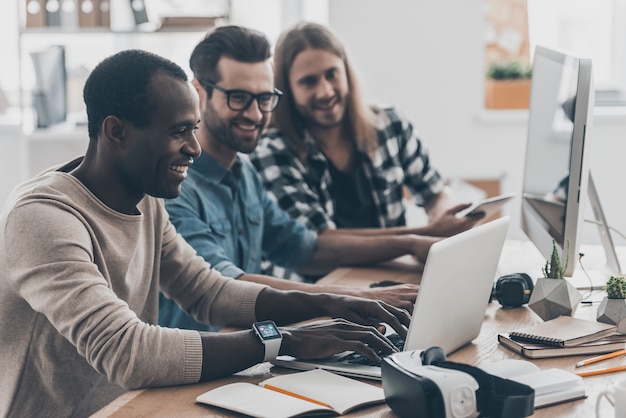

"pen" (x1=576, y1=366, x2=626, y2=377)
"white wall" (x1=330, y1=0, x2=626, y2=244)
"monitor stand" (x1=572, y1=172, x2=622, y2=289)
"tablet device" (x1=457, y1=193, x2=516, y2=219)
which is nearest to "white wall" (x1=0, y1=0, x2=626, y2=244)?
"white wall" (x1=330, y1=0, x2=626, y2=244)

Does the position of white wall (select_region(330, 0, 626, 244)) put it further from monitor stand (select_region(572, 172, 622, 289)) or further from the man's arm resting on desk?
the man's arm resting on desk

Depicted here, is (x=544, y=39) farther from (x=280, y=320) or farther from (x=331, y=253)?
(x=280, y=320)

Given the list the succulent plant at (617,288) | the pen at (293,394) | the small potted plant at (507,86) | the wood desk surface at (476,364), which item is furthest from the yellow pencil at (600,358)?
the small potted plant at (507,86)

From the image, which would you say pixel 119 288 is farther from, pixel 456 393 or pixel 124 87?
pixel 456 393

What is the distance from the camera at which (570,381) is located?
1251 millimetres

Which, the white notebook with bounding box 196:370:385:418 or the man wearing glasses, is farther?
the man wearing glasses

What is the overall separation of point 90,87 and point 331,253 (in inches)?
37.2

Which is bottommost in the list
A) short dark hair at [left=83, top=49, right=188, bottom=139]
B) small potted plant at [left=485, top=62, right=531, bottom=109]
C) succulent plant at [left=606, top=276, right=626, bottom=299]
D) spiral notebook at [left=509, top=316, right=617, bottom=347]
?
spiral notebook at [left=509, top=316, right=617, bottom=347]

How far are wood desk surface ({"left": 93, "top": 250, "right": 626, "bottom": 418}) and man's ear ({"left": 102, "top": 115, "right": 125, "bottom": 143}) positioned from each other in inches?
16.8

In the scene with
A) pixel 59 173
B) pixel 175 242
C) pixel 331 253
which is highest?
pixel 59 173

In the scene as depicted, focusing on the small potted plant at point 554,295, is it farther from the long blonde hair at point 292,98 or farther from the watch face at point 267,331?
the long blonde hair at point 292,98

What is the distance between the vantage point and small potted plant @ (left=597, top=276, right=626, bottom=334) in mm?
1528

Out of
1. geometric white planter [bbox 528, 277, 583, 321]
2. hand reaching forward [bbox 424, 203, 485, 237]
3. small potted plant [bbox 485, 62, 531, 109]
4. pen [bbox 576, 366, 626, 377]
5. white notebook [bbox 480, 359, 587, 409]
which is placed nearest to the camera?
white notebook [bbox 480, 359, 587, 409]

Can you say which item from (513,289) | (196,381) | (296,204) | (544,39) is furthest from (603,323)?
(544,39)
